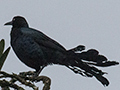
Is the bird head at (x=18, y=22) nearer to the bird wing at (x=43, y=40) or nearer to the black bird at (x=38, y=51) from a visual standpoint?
the black bird at (x=38, y=51)

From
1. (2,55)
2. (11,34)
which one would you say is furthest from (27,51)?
(2,55)

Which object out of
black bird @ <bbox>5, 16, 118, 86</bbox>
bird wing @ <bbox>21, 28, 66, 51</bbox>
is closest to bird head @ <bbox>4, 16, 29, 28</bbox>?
black bird @ <bbox>5, 16, 118, 86</bbox>

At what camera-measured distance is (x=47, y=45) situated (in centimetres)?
368

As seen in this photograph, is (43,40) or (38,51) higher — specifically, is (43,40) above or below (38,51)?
above

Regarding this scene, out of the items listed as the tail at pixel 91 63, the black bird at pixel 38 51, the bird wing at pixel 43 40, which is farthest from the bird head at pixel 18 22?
the tail at pixel 91 63

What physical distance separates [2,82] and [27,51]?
2.08 meters

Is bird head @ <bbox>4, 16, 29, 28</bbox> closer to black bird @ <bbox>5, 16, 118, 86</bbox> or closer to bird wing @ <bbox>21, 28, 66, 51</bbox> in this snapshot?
black bird @ <bbox>5, 16, 118, 86</bbox>

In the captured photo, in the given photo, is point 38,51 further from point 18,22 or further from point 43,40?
point 18,22

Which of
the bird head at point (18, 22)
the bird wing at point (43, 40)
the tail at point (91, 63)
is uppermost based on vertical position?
the bird head at point (18, 22)

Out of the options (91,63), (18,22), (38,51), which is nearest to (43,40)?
(38,51)

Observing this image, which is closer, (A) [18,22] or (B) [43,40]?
(B) [43,40]

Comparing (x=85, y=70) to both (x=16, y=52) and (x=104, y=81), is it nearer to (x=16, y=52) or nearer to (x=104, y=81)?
(x=104, y=81)

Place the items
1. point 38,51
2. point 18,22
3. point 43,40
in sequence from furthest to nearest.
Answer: point 18,22
point 43,40
point 38,51

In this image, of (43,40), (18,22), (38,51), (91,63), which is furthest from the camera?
(18,22)
